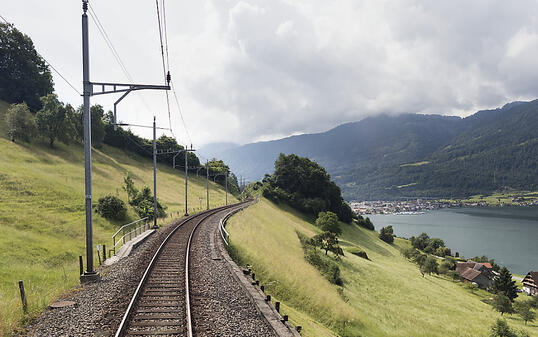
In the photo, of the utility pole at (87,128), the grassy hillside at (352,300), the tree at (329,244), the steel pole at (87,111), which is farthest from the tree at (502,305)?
the steel pole at (87,111)

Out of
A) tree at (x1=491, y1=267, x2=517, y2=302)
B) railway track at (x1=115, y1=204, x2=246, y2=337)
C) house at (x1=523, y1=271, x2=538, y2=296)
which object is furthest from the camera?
house at (x1=523, y1=271, x2=538, y2=296)

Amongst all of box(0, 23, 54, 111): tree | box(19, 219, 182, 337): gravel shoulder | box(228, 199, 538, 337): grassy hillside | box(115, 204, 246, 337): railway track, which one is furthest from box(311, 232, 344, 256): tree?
box(0, 23, 54, 111): tree

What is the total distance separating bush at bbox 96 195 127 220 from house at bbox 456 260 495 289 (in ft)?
247

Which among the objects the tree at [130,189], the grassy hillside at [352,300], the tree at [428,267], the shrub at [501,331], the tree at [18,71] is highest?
the tree at [18,71]

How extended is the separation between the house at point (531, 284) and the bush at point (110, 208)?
86988 millimetres

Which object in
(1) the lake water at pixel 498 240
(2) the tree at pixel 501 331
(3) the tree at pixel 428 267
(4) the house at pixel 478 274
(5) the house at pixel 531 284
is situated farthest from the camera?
(1) the lake water at pixel 498 240

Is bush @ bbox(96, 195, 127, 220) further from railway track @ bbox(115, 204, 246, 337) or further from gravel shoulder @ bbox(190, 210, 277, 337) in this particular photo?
gravel shoulder @ bbox(190, 210, 277, 337)

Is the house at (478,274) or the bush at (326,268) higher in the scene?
the bush at (326,268)

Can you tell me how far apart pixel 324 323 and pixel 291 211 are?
6016 cm

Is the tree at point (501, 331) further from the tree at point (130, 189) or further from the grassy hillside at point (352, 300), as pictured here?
the tree at point (130, 189)

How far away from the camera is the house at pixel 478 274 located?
66875 millimetres

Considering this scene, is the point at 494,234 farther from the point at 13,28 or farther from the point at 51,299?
the point at 13,28

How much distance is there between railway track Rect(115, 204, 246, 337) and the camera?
832cm

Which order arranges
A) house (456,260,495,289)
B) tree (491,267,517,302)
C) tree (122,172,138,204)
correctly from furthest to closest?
1. house (456,260,495,289)
2. tree (491,267,517,302)
3. tree (122,172,138,204)
